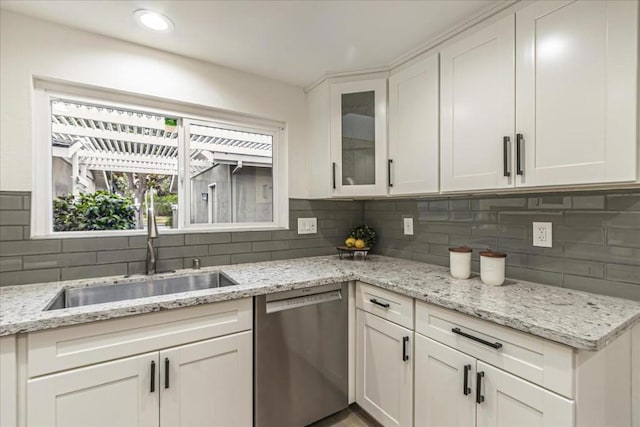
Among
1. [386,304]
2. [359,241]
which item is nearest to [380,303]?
[386,304]

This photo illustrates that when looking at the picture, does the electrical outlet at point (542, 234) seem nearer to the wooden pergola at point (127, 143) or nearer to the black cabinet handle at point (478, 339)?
the black cabinet handle at point (478, 339)

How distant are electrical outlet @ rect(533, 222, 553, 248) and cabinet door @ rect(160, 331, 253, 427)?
1531 millimetres

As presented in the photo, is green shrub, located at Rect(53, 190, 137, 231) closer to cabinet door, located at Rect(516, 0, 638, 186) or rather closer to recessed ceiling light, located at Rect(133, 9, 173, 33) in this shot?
recessed ceiling light, located at Rect(133, 9, 173, 33)

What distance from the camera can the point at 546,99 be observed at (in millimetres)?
1218

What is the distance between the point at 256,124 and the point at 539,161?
1.74 metres

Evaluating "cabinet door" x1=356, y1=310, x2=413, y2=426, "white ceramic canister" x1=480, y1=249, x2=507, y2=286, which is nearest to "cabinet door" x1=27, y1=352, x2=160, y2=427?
"cabinet door" x1=356, y1=310, x2=413, y2=426

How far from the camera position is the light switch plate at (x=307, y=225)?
2328mm

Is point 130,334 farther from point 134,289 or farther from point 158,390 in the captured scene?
point 134,289

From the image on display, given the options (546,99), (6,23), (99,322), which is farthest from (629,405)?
(6,23)

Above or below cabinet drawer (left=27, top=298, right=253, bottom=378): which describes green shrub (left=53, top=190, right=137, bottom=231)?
above

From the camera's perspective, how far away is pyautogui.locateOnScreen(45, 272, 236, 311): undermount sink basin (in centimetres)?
147

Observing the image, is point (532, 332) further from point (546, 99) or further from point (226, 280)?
point (226, 280)

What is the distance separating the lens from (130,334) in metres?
1.22

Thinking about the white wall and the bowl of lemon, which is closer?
the white wall
